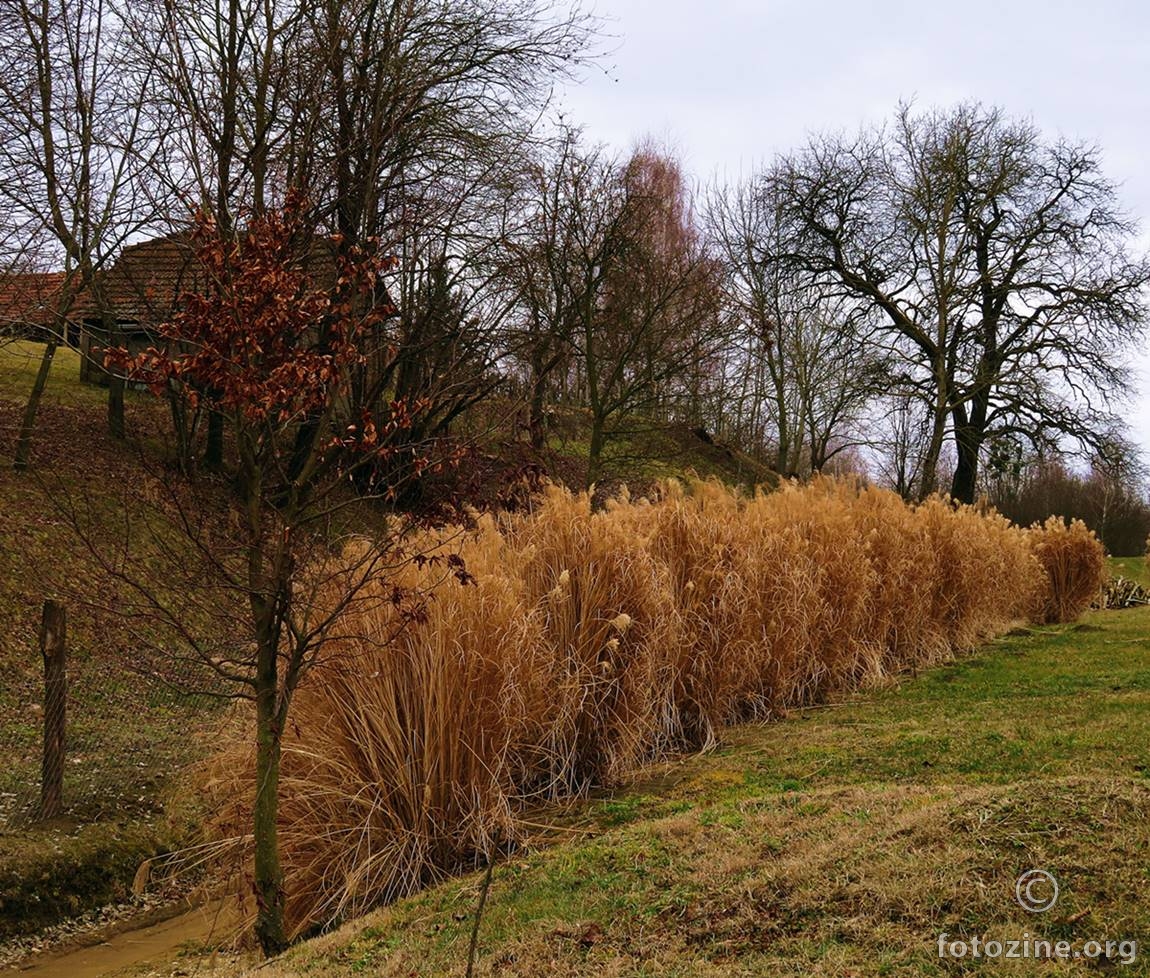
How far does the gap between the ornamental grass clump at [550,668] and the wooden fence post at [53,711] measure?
2.24 meters

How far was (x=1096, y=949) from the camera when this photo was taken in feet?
8.39

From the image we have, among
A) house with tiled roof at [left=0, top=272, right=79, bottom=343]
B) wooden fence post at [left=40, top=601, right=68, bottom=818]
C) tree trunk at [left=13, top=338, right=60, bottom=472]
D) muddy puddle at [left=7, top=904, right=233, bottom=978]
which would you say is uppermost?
house with tiled roof at [left=0, top=272, right=79, bottom=343]

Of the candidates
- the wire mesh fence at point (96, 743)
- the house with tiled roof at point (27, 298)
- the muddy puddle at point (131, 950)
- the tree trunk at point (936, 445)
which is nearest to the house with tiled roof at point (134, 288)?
the house with tiled roof at point (27, 298)

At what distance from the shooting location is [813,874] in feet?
10.6

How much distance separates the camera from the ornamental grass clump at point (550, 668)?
4512 millimetres

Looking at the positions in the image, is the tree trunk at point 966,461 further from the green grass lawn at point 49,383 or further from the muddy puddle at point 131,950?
the muddy puddle at point 131,950

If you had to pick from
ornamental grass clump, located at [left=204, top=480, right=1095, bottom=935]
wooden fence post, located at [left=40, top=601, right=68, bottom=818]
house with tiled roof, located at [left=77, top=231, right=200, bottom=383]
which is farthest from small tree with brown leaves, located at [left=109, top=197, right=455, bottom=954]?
wooden fence post, located at [left=40, top=601, right=68, bottom=818]

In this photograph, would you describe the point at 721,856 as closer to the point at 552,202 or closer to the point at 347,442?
the point at 347,442

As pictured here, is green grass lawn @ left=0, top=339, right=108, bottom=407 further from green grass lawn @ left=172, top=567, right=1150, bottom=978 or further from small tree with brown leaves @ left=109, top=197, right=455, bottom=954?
green grass lawn @ left=172, top=567, right=1150, bottom=978

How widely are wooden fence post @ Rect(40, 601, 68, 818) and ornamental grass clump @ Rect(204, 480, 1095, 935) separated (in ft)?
7.34

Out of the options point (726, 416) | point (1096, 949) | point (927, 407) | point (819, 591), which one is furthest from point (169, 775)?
point (726, 416)

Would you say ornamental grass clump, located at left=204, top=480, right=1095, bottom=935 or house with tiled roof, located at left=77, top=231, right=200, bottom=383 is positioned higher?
house with tiled roof, located at left=77, top=231, right=200, bottom=383

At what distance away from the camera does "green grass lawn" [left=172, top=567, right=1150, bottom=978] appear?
277 cm

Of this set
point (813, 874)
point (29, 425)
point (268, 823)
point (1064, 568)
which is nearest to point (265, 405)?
point (268, 823)
